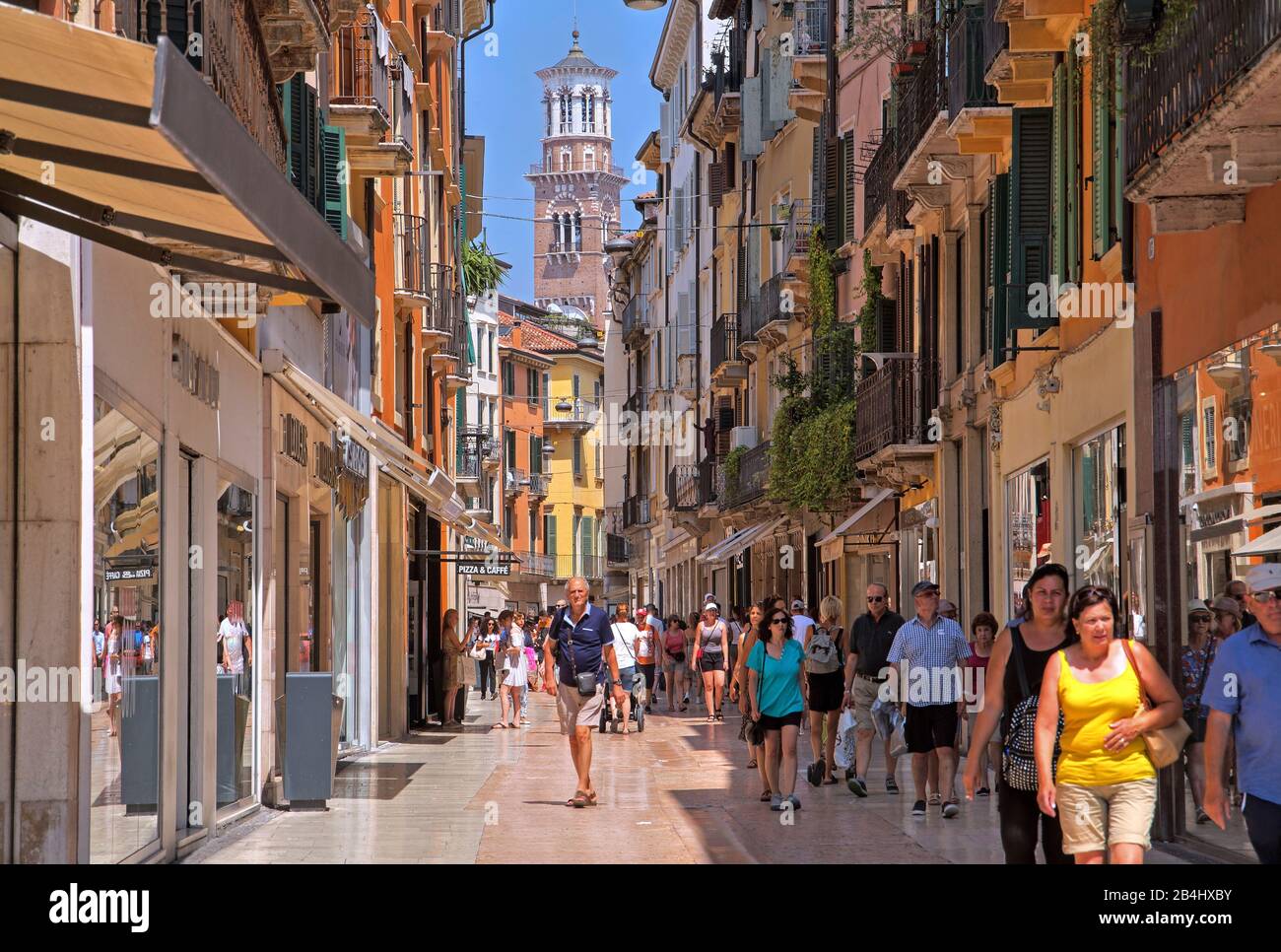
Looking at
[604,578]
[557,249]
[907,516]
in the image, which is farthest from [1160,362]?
[557,249]

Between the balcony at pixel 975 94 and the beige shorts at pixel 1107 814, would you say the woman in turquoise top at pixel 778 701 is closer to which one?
the balcony at pixel 975 94

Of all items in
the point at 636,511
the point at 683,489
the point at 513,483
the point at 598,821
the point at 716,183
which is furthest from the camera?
the point at 513,483

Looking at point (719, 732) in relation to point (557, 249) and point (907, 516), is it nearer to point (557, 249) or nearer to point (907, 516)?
point (907, 516)

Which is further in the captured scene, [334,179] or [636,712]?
[636,712]

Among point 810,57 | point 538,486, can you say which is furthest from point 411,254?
point 538,486

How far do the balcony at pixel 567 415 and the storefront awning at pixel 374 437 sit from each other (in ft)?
221

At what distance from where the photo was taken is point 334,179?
19.8 metres

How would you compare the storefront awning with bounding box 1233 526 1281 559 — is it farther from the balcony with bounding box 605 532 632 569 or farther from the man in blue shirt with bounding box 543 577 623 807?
→ the balcony with bounding box 605 532 632 569

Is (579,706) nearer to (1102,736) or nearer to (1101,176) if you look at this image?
(1101,176)

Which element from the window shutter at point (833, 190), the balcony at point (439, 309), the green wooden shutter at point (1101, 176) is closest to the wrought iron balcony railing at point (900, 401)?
the window shutter at point (833, 190)

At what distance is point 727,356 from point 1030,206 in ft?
97.2

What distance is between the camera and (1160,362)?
14391 mm

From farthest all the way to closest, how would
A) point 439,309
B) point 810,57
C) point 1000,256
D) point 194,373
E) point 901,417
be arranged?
point 810,57
point 439,309
point 901,417
point 1000,256
point 194,373

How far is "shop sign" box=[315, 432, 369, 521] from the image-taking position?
2045 centimetres
